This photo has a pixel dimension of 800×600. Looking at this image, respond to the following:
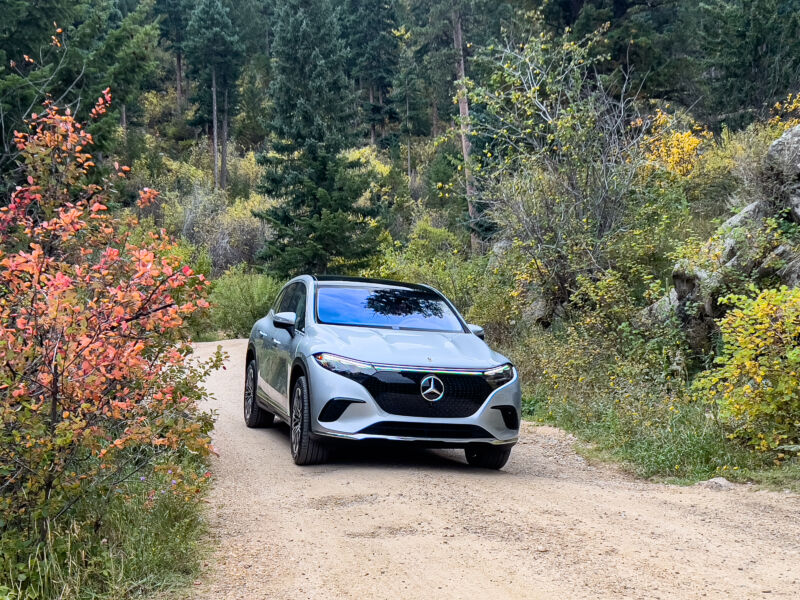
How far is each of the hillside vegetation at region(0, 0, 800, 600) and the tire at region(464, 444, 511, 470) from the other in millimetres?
1625

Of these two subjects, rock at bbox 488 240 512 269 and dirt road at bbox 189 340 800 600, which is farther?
→ rock at bbox 488 240 512 269

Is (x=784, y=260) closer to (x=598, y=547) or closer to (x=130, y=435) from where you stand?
(x=598, y=547)

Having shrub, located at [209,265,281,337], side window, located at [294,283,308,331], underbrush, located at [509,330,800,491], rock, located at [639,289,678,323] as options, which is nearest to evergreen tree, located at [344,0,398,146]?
shrub, located at [209,265,281,337]

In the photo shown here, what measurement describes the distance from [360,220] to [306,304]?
2068cm

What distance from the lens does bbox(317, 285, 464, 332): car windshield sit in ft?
26.7

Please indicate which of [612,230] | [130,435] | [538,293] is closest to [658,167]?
[612,230]

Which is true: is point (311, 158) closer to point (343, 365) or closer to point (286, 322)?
point (286, 322)

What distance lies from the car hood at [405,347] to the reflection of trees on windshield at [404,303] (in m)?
0.53

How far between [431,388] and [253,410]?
3.71m

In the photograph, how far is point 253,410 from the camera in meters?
9.88

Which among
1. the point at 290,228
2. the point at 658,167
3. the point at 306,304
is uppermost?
the point at 658,167

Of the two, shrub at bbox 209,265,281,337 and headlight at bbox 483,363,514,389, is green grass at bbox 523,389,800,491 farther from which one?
shrub at bbox 209,265,281,337

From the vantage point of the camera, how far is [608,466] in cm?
827

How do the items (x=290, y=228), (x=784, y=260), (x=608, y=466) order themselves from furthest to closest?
(x=290, y=228) → (x=784, y=260) → (x=608, y=466)
